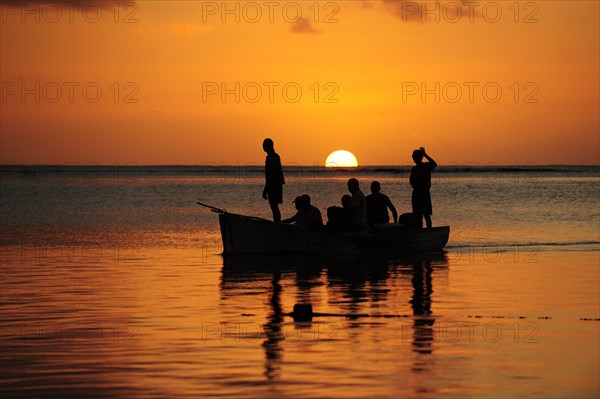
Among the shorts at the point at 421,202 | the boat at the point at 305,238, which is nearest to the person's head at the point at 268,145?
the boat at the point at 305,238

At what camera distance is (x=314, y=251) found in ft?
81.4

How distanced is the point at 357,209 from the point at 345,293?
708cm

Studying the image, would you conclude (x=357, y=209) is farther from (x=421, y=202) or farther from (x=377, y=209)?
(x=421, y=202)

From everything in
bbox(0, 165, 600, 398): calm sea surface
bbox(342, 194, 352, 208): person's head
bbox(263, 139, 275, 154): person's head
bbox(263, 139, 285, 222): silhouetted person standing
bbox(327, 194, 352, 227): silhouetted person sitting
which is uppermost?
bbox(263, 139, 275, 154): person's head

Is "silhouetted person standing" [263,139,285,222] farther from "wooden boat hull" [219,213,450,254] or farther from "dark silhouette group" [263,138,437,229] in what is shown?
"wooden boat hull" [219,213,450,254]

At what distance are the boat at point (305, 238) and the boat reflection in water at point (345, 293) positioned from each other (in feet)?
0.87

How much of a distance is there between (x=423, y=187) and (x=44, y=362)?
15.6m

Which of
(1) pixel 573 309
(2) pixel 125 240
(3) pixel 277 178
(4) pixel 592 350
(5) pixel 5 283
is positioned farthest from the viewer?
(2) pixel 125 240

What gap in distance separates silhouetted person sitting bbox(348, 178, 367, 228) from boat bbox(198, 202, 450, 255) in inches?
8.3

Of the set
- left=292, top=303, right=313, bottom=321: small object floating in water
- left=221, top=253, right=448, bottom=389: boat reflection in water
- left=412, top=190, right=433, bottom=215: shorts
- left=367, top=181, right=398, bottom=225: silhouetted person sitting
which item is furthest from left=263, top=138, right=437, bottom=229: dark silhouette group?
left=292, top=303, right=313, bottom=321: small object floating in water

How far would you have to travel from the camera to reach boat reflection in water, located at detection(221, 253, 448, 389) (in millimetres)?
12892

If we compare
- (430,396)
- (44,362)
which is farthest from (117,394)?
(430,396)

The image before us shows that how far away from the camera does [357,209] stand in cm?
2447

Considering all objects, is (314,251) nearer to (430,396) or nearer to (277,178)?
(277,178)
